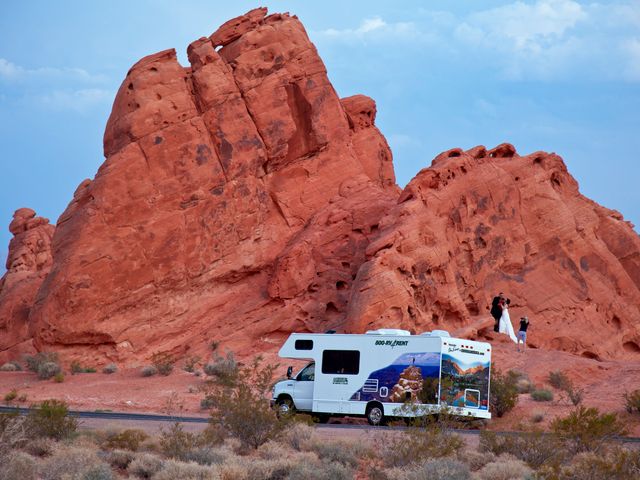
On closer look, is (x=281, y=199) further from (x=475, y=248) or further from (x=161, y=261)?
(x=475, y=248)

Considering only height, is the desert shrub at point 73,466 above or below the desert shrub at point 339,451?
below

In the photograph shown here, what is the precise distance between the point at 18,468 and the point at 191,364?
75.2ft

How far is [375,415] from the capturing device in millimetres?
25578

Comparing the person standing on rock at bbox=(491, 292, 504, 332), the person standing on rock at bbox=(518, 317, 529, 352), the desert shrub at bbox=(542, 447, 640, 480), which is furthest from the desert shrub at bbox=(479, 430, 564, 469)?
the person standing on rock at bbox=(491, 292, 504, 332)

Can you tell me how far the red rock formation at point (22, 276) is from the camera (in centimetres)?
4453

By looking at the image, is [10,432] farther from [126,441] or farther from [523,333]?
[523,333]

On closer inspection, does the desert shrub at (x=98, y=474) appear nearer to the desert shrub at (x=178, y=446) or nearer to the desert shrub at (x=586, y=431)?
the desert shrub at (x=178, y=446)

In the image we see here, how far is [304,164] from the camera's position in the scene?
1677 inches

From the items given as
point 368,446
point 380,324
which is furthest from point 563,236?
point 368,446

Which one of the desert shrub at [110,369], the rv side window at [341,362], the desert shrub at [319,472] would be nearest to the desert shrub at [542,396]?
the rv side window at [341,362]

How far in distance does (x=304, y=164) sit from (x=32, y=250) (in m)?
22.1

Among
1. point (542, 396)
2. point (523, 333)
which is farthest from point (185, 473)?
point (523, 333)

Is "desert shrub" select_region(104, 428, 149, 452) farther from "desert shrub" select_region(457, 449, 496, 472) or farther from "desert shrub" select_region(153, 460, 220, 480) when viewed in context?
"desert shrub" select_region(457, 449, 496, 472)

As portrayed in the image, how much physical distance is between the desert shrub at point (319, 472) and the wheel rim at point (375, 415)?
10.9 m
